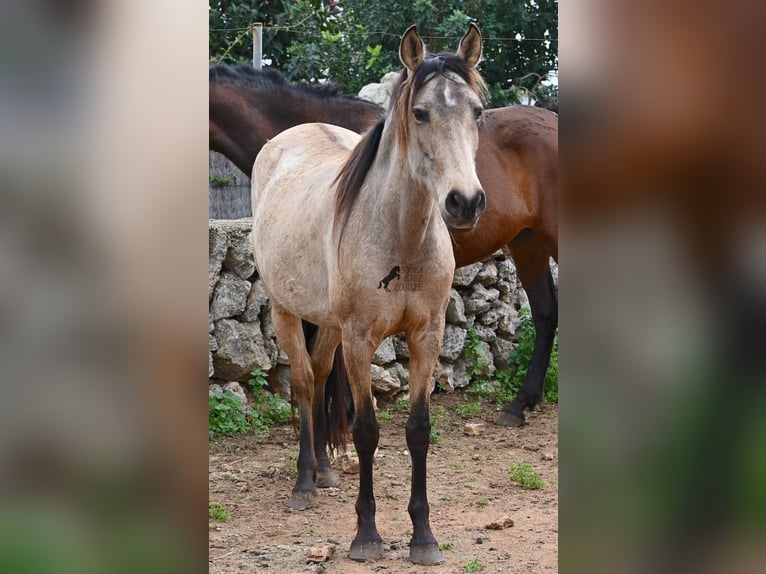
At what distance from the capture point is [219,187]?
6270 mm

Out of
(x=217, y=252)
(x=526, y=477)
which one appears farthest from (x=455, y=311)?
(x=526, y=477)

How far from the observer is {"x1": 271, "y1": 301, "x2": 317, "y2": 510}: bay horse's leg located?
388 centimetres

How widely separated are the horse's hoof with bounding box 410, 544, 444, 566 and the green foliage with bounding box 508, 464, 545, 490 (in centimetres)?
108

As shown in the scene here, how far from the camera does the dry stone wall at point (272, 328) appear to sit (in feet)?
16.5

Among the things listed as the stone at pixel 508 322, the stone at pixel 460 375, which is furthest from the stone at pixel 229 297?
the stone at pixel 508 322

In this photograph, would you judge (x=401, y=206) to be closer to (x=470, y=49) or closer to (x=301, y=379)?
(x=470, y=49)

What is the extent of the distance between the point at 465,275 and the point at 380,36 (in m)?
2.70

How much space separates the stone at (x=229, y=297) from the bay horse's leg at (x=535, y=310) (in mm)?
1761
